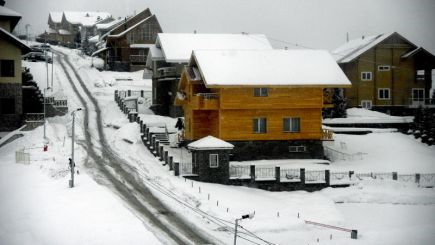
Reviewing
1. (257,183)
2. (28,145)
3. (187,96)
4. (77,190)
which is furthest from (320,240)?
(28,145)

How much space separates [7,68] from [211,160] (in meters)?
25.1

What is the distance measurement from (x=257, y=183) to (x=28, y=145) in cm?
1877

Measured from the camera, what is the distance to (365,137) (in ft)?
184

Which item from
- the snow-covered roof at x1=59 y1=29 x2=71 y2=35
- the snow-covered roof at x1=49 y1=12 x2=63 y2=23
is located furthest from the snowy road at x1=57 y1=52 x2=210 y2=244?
the snow-covered roof at x1=49 y1=12 x2=63 y2=23

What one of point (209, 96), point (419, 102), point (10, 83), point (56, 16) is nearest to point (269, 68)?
point (209, 96)

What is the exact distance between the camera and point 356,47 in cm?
7412

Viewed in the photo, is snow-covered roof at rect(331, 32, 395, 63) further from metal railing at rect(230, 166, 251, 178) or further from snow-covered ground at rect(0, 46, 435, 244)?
metal railing at rect(230, 166, 251, 178)

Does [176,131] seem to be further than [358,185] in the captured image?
Yes

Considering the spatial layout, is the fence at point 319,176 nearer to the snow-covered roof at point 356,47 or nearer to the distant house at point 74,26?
the snow-covered roof at point 356,47

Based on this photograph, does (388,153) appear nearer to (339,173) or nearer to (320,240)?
(339,173)

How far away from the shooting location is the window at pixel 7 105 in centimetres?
5672

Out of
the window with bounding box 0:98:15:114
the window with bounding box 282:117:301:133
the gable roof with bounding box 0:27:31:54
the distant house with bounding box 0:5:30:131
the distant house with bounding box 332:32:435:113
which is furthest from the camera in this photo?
the distant house with bounding box 332:32:435:113

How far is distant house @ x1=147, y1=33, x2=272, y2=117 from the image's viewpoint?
63312mm

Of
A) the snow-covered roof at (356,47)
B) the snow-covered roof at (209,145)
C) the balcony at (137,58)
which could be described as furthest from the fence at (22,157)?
the balcony at (137,58)
